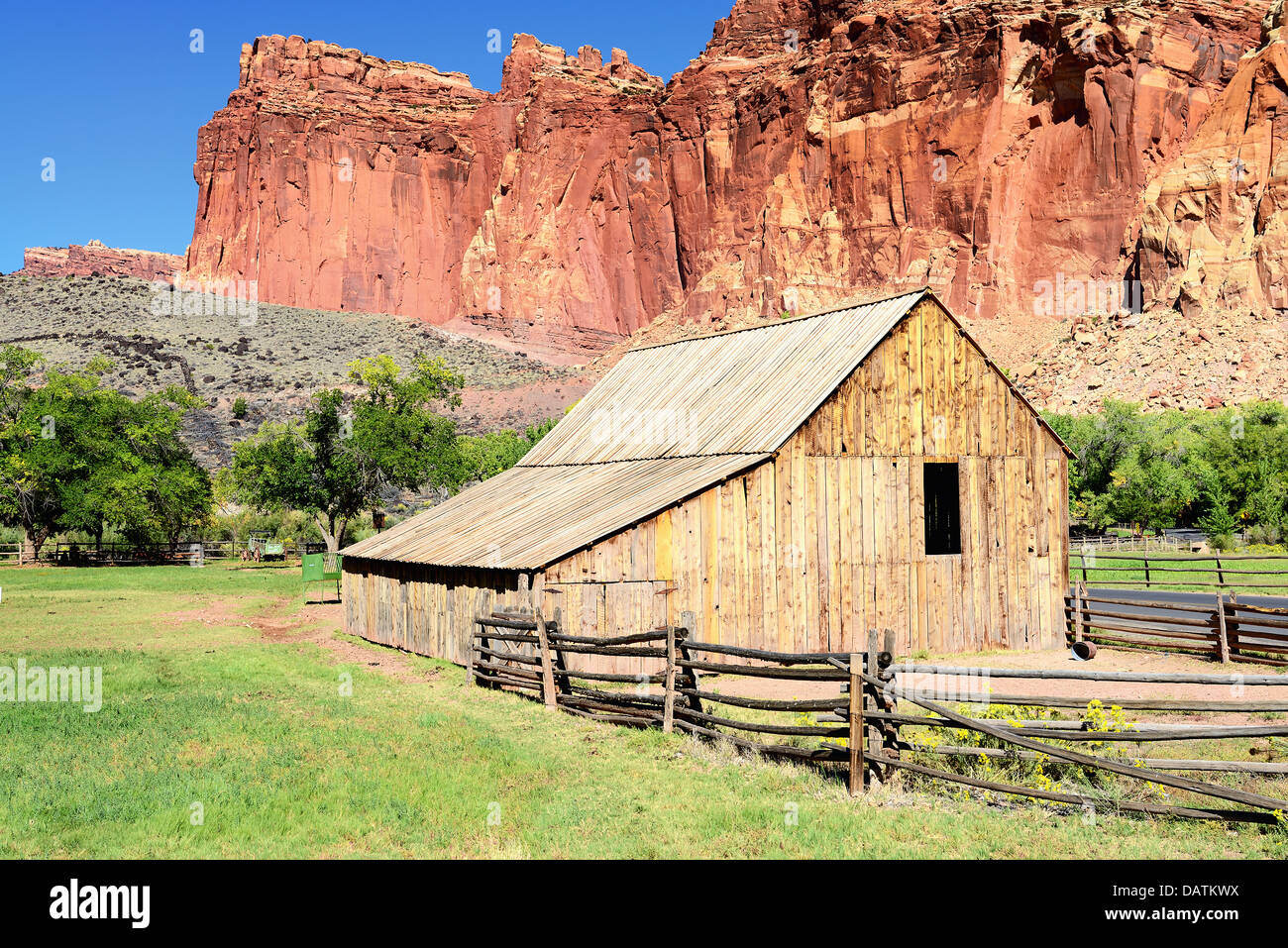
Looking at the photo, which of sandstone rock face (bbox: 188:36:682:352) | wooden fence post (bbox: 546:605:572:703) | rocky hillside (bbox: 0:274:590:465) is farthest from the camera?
sandstone rock face (bbox: 188:36:682:352)

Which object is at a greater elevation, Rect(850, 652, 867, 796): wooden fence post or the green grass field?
Rect(850, 652, 867, 796): wooden fence post

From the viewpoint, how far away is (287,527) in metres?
64.4

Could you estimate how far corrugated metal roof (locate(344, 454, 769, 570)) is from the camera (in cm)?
1745

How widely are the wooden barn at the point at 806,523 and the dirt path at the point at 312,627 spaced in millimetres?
804

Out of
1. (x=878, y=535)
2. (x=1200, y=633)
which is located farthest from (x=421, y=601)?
(x=1200, y=633)

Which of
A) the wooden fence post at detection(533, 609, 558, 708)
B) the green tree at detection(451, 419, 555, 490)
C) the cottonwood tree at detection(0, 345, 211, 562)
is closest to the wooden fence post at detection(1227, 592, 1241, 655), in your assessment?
the wooden fence post at detection(533, 609, 558, 708)

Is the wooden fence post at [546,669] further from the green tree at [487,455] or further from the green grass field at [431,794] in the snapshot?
the green tree at [487,455]

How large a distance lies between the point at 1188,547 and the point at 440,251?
113m

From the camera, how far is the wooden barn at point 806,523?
17.4 meters

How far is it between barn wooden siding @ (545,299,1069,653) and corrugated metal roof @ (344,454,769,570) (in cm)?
39

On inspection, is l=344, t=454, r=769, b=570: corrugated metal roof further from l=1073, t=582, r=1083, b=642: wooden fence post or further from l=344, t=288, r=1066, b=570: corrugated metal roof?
l=1073, t=582, r=1083, b=642: wooden fence post

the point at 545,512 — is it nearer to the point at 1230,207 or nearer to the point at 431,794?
the point at 431,794

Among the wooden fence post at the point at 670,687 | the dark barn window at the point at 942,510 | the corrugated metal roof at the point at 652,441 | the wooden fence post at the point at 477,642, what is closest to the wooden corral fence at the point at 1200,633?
the dark barn window at the point at 942,510
